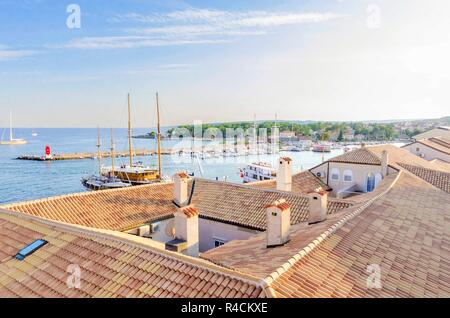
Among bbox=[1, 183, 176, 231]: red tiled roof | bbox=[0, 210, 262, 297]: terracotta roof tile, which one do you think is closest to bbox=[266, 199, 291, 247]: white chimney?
bbox=[0, 210, 262, 297]: terracotta roof tile

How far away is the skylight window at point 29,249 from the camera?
9031mm

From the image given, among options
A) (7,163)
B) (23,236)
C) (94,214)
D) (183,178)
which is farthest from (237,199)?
(7,163)

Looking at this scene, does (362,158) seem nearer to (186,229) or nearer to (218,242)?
(218,242)

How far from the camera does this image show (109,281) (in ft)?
23.6

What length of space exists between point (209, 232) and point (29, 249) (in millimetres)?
7741

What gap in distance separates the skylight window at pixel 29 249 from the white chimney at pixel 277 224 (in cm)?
625

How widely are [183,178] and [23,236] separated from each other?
24.8 ft

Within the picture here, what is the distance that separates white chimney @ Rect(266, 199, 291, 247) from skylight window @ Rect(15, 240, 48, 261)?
625 centimetres

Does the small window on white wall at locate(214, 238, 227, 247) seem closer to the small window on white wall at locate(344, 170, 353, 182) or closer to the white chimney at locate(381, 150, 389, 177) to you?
the white chimney at locate(381, 150, 389, 177)

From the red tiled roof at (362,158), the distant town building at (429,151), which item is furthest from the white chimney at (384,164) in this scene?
the distant town building at (429,151)

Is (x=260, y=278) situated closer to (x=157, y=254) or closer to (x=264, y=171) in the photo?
(x=157, y=254)

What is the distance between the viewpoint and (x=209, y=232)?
1548cm

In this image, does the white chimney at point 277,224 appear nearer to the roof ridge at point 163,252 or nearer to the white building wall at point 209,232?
the roof ridge at point 163,252
